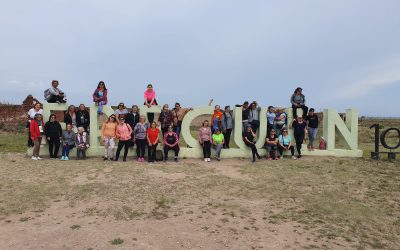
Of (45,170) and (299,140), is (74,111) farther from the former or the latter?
(299,140)

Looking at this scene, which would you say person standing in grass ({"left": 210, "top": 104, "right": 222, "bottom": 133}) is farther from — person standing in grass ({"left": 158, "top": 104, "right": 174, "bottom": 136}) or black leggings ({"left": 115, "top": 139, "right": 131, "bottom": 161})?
black leggings ({"left": 115, "top": 139, "right": 131, "bottom": 161})

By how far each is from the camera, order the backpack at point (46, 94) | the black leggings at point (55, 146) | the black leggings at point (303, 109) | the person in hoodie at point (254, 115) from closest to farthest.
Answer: the black leggings at point (55, 146), the backpack at point (46, 94), the person in hoodie at point (254, 115), the black leggings at point (303, 109)

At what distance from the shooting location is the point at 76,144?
37.8 ft

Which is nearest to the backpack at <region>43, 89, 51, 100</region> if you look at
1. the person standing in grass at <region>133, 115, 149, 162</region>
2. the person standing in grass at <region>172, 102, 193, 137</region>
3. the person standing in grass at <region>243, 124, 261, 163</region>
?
the person standing in grass at <region>133, 115, 149, 162</region>

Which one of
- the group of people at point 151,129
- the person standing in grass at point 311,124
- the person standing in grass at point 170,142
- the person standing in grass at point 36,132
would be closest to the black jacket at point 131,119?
the group of people at point 151,129

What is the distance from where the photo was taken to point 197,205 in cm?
748

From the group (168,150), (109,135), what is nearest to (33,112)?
(109,135)

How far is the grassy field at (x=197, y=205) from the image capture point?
5.98 metres

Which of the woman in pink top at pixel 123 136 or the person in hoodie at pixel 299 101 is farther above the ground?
the person in hoodie at pixel 299 101

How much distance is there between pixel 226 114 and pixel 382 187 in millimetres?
5159

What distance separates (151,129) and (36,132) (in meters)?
3.55

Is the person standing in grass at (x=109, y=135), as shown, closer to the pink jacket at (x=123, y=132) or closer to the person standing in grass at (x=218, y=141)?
the pink jacket at (x=123, y=132)

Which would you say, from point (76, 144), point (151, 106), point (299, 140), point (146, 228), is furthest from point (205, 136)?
point (146, 228)

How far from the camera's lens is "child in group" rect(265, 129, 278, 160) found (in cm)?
1183
